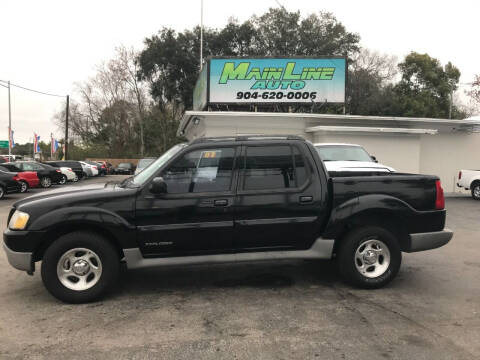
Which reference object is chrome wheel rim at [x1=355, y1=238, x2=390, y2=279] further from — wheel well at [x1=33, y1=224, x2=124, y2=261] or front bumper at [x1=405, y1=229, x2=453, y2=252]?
wheel well at [x1=33, y1=224, x2=124, y2=261]

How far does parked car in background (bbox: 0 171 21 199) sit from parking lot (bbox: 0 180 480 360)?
11.7m

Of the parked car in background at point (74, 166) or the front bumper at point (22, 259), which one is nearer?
the front bumper at point (22, 259)

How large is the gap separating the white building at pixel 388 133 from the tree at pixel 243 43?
2399 cm

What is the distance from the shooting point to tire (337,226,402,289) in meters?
4.97

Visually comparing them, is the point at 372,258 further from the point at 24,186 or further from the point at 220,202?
the point at 24,186

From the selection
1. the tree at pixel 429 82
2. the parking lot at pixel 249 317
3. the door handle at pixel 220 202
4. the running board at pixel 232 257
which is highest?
the tree at pixel 429 82

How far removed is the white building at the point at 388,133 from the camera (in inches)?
650

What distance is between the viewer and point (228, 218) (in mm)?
4711

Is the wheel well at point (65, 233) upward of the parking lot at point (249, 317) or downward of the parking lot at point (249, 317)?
upward

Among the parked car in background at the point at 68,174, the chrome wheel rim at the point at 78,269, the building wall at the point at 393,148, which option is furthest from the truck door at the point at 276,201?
the parked car in background at the point at 68,174

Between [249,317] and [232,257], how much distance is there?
0.81m

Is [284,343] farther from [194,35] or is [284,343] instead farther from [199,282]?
[194,35]

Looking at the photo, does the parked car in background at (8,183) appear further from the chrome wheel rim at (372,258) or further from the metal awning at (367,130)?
the chrome wheel rim at (372,258)

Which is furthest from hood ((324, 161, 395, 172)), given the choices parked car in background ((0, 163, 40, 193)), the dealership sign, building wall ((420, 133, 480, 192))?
parked car in background ((0, 163, 40, 193))
